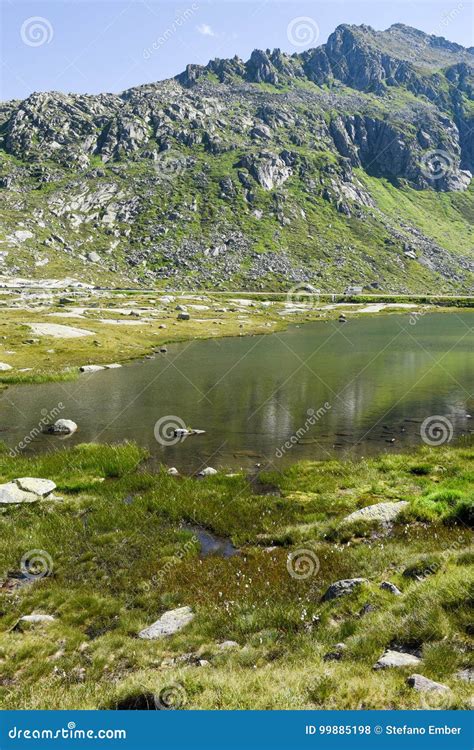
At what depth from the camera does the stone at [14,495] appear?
1953 cm

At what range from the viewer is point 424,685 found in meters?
7.37

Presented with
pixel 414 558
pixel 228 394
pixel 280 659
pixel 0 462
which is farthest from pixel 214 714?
pixel 228 394

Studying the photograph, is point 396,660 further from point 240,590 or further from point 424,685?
point 240,590

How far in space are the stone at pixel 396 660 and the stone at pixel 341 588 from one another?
9.50 ft

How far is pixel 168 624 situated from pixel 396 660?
567 centimetres

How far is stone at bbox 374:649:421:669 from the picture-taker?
27.1 feet

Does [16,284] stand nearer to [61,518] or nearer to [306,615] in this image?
[61,518]

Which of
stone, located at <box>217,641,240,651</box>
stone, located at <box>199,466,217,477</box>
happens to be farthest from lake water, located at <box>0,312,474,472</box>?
stone, located at <box>217,641,240,651</box>

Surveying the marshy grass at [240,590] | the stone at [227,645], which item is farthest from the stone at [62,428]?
the stone at [227,645]

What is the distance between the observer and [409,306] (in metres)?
164

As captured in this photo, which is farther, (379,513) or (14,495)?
(14,495)

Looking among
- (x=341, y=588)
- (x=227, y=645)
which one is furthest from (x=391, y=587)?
(x=227, y=645)

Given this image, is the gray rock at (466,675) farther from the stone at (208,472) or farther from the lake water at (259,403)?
the lake water at (259,403)

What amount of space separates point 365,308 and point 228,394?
125 m
